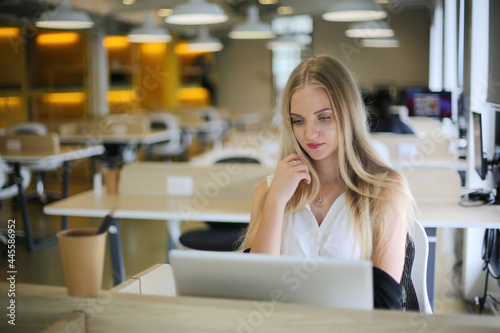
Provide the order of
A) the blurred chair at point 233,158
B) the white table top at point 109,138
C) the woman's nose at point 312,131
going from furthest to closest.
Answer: the white table top at point 109,138
the blurred chair at point 233,158
the woman's nose at point 312,131

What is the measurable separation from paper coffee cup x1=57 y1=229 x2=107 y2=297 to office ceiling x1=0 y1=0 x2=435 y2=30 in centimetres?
484

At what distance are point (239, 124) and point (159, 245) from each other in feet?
25.3

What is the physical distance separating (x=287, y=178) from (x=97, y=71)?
9290 mm

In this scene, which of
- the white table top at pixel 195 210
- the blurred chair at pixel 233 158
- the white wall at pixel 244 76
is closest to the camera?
the white table top at pixel 195 210

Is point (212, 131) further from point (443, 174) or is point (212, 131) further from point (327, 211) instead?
point (327, 211)

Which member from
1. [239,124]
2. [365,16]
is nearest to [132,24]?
[239,124]

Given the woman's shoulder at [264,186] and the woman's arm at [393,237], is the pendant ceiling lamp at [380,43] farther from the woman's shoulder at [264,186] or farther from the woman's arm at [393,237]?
the woman's arm at [393,237]

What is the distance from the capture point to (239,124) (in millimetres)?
12312

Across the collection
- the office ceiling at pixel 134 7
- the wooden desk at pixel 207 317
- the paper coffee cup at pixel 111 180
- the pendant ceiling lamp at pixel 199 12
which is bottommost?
the paper coffee cup at pixel 111 180

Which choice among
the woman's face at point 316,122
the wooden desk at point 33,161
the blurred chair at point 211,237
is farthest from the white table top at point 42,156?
the woman's face at point 316,122

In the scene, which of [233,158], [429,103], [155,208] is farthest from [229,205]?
[429,103]

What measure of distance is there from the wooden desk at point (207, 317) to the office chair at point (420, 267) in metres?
0.92

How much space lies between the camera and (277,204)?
1.63 meters

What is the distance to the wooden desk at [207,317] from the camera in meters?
0.85
